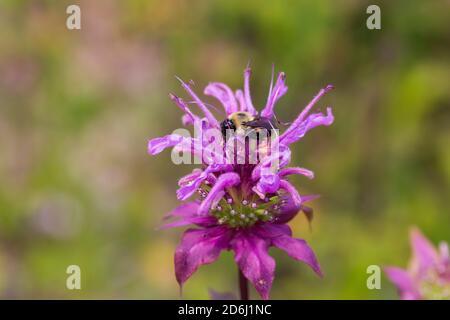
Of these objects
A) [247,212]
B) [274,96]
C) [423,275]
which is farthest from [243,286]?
[423,275]

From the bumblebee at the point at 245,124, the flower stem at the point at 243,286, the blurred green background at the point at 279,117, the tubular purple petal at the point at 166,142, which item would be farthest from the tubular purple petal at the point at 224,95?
the blurred green background at the point at 279,117

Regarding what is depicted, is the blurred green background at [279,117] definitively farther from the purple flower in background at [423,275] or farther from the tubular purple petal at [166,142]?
the tubular purple petal at [166,142]

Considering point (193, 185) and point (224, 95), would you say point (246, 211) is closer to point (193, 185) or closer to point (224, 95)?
point (193, 185)

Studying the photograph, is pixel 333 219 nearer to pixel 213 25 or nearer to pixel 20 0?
pixel 213 25

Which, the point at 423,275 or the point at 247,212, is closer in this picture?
the point at 247,212

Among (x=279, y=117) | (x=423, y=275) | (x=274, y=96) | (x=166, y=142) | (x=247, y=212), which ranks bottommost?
(x=423, y=275)
